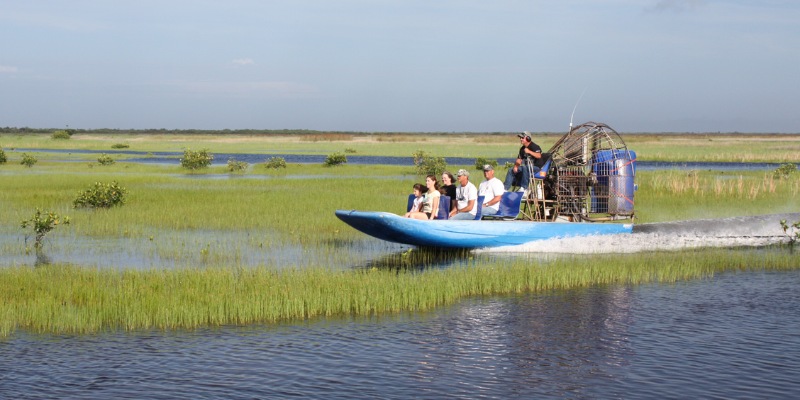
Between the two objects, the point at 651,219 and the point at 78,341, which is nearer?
the point at 78,341

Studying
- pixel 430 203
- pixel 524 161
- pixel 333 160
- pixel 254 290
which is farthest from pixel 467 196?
pixel 333 160

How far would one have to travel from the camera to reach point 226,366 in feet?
33.3

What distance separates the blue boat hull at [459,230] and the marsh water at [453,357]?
4012mm

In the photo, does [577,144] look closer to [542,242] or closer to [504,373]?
[542,242]

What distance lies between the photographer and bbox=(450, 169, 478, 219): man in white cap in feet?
59.5

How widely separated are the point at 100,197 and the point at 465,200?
42.6 feet

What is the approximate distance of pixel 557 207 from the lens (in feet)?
63.0

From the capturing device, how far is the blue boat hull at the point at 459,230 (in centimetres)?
1720

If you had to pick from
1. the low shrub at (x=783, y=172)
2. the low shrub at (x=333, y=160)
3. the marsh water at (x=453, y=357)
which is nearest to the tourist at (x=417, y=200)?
the marsh water at (x=453, y=357)

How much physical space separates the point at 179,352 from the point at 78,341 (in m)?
1.39

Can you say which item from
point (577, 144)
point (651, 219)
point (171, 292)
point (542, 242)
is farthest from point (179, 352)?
point (651, 219)

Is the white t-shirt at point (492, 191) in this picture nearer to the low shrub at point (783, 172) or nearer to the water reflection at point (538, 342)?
the water reflection at point (538, 342)

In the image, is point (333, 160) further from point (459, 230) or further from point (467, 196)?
point (459, 230)

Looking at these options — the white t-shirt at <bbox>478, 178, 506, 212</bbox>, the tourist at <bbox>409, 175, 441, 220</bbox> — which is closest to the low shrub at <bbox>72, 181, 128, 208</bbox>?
the tourist at <bbox>409, 175, 441, 220</bbox>
